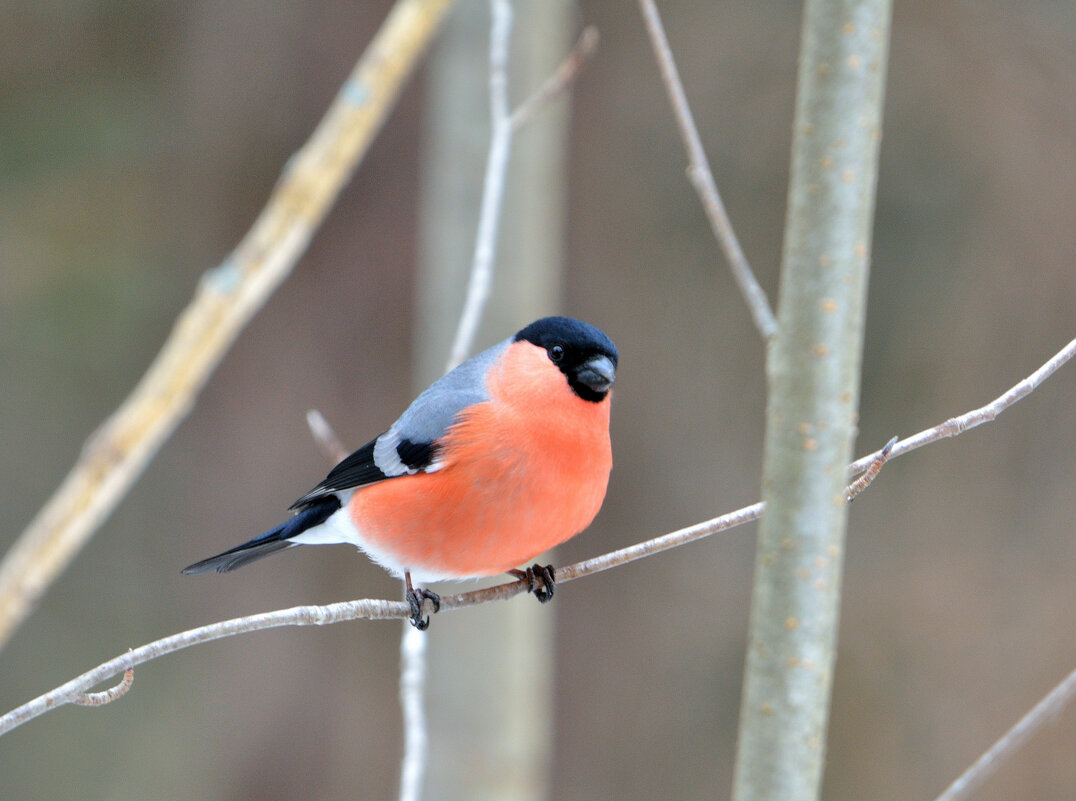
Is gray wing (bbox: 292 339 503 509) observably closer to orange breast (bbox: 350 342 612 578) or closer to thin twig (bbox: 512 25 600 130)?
orange breast (bbox: 350 342 612 578)

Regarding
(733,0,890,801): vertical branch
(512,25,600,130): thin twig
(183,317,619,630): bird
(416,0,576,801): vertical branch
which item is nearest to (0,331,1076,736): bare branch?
(183,317,619,630): bird

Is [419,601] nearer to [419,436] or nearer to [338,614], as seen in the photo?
[419,436]

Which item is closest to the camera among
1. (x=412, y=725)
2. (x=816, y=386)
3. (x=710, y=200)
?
(x=816, y=386)

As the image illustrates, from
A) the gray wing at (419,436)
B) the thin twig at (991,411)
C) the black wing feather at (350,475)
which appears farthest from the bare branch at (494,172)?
the thin twig at (991,411)

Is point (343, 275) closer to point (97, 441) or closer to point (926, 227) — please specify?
point (926, 227)

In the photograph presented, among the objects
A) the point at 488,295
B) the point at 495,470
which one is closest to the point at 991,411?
the point at 495,470

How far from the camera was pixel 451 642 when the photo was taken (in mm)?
2234

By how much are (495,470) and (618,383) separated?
212cm

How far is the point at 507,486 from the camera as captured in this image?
1.42 m

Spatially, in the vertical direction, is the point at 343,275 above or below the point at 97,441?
above

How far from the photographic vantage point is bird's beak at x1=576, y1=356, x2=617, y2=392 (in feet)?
4.74

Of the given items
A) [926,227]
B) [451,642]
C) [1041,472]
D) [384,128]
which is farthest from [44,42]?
[1041,472]

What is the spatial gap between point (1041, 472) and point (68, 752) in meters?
3.56

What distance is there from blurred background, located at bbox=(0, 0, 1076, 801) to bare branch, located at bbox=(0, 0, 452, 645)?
2.49 meters
